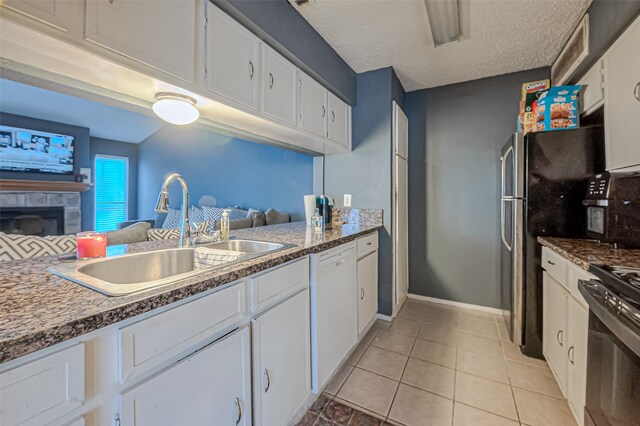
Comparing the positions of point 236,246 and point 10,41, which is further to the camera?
point 236,246

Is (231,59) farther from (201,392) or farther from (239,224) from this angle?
(239,224)

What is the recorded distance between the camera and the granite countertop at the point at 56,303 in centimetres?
49

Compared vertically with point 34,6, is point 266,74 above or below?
above

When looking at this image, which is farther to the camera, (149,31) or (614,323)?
(149,31)

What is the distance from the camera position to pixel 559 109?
6.17ft

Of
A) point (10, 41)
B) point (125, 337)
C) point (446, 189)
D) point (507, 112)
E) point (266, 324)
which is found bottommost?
point (266, 324)

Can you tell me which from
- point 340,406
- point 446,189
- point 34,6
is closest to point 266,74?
point 34,6

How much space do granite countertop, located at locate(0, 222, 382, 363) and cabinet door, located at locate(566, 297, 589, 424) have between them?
1.51m

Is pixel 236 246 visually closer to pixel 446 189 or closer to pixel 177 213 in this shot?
pixel 446 189

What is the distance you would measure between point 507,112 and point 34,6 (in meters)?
3.28

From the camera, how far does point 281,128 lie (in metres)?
1.76

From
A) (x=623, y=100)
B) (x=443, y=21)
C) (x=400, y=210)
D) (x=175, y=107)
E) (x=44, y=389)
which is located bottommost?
(x=44, y=389)

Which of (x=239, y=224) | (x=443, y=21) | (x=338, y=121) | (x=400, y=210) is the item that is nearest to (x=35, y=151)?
(x=239, y=224)

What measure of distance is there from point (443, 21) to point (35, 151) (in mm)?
4827
